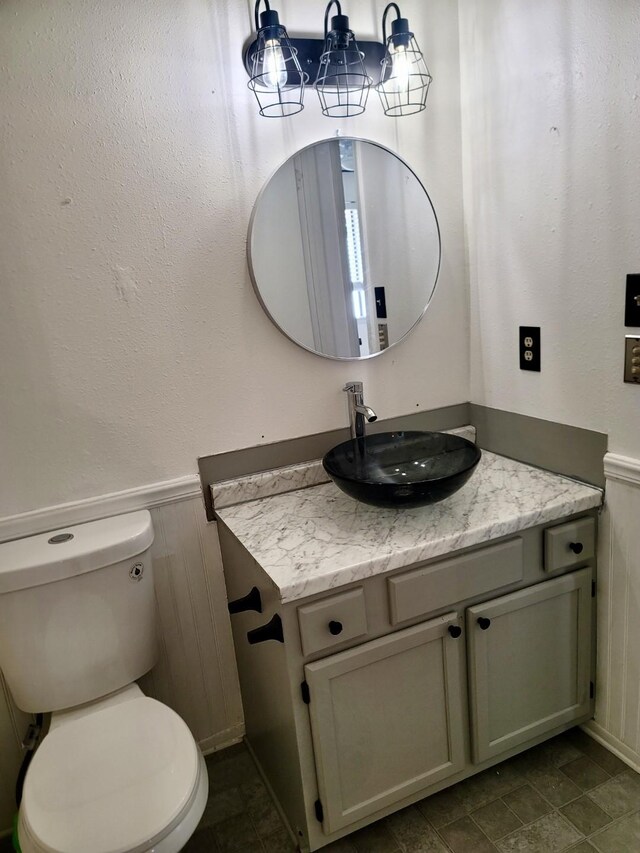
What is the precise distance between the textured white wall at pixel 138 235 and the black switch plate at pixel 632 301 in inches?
30.7

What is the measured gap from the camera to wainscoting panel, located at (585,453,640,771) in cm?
151

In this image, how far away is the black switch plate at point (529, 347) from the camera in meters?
1.71

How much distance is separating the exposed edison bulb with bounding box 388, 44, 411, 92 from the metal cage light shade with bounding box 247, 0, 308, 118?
24cm

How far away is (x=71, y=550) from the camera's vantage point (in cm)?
141

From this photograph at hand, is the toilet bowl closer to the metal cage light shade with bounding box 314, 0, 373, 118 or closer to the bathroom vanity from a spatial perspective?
the bathroom vanity

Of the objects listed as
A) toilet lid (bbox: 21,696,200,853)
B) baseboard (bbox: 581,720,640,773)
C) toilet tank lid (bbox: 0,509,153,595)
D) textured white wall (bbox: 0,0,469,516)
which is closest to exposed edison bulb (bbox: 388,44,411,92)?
textured white wall (bbox: 0,0,469,516)

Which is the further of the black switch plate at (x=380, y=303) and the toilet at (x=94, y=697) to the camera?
the black switch plate at (x=380, y=303)

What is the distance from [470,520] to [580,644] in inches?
21.5

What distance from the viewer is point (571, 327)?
159cm

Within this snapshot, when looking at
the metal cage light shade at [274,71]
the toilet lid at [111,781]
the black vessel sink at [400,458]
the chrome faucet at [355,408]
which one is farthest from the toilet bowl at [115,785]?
the metal cage light shade at [274,71]

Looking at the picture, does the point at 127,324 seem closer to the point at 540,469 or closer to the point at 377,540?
the point at 377,540

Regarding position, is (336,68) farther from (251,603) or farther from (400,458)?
(251,603)

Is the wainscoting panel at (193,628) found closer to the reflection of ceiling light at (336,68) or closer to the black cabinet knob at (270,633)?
the black cabinet knob at (270,633)

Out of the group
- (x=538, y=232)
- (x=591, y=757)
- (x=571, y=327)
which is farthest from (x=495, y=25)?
(x=591, y=757)
